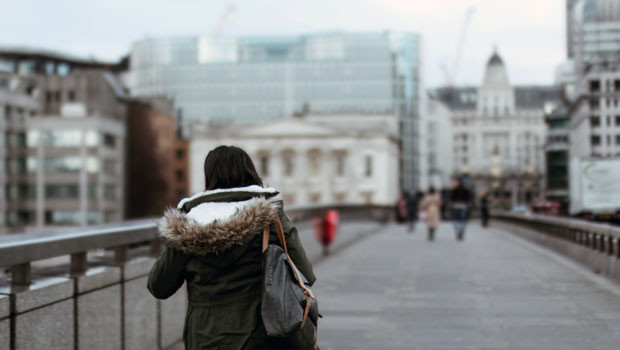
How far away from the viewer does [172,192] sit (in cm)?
12431

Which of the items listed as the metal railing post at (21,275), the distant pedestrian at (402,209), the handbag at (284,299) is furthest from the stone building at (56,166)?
the handbag at (284,299)

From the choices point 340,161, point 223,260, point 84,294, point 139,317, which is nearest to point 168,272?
point 223,260

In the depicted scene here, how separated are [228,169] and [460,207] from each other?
907 inches

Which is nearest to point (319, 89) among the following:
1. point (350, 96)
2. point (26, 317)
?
point (350, 96)

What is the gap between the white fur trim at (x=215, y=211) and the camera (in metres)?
4.19

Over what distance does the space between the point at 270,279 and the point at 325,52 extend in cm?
13002

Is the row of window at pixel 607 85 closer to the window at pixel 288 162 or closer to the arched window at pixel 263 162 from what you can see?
the window at pixel 288 162

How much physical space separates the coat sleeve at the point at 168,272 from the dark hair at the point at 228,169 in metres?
0.34

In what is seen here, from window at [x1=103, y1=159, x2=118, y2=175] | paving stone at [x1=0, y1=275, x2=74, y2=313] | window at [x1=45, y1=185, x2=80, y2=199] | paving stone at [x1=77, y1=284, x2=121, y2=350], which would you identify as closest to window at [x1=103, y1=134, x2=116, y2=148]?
window at [x1=103, y1=159, x2=118, y2=175]

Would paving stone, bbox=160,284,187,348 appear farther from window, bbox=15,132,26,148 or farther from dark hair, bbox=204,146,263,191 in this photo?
window, bbox=15,132,26,148

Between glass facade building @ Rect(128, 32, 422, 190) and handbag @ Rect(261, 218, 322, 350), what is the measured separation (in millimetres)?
124405

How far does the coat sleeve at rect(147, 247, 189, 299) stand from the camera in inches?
168

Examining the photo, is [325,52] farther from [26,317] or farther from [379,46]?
[26,317]

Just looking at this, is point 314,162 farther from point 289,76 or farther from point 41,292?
point 41,292
